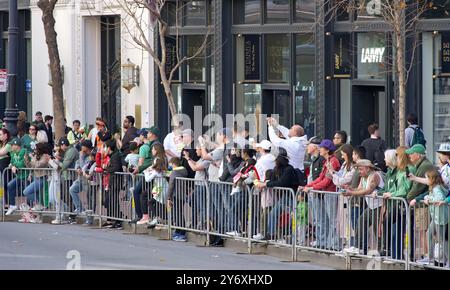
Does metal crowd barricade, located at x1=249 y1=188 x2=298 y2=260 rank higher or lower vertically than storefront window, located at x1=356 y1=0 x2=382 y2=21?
lower

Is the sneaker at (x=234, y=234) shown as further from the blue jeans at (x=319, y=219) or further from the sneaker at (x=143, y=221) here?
the sneaker at (x=143, y=221)

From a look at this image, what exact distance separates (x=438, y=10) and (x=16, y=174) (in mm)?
8876

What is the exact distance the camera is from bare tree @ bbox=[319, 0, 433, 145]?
22234mm

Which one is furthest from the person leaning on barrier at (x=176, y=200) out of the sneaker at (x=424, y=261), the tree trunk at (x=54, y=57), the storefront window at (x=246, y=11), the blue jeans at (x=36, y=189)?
the storefront window at (x=246, y=11)

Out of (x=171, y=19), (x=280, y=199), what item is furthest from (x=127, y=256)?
(x=171, y=19)

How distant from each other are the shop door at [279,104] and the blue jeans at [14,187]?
7458 mm

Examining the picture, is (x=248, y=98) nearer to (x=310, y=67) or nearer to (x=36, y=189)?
(x=310, y=67)

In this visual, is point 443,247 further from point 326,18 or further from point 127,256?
point 326,18

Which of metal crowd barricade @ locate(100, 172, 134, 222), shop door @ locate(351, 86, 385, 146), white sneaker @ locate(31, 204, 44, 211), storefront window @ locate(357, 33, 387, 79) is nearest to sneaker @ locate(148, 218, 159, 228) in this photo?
metal crowd barricade @ locate(100, 172, 134, 222)

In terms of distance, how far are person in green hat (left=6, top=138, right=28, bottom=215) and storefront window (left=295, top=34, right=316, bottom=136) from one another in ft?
23.6

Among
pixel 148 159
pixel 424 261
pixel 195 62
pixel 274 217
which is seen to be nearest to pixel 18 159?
pixel 148 159

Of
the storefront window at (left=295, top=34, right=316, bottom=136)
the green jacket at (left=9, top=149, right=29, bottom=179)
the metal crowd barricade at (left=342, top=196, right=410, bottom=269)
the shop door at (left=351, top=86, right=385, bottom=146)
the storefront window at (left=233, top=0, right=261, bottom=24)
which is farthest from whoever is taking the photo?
the storefront window at (left=233, top=0, right=261, bottom=24)

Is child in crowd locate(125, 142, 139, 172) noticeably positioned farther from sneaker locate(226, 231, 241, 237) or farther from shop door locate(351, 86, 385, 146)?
shop door locate(351, 86, 385, 146)

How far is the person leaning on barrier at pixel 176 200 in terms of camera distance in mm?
20078
